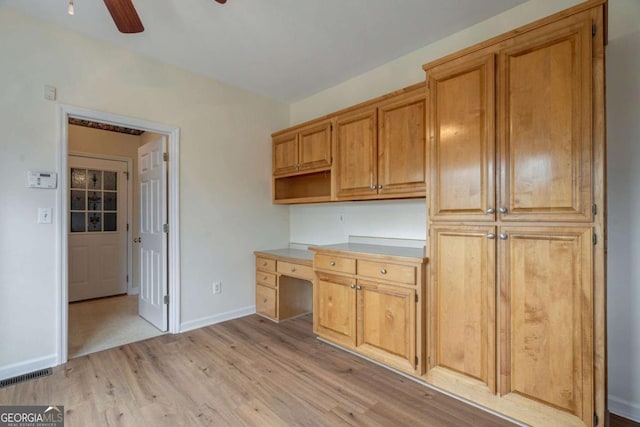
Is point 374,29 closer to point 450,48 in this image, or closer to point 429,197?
point 450,48

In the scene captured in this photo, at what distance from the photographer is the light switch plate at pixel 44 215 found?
7.77ft

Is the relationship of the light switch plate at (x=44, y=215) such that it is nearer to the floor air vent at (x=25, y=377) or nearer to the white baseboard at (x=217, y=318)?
the floor air vent at (x=25, y=377)

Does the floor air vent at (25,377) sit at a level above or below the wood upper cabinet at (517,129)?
below

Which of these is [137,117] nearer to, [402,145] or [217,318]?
[217,318]

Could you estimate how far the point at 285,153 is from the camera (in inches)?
147

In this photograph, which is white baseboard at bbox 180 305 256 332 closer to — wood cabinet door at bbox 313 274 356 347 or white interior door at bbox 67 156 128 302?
wood cabinet door at bbox 313 274 356 347

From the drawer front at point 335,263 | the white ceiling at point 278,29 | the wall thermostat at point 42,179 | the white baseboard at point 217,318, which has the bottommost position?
the white baseboard at point 217,318

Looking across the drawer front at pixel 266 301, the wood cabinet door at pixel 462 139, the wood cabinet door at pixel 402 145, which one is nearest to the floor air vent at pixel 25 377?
the drawer front at pixel 266 301

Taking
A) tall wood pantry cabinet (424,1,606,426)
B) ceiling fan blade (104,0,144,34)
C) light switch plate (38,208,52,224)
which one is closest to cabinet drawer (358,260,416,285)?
tall wood pantry cabinet (424,1,606,426)

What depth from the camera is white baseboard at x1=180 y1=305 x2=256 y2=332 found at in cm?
320

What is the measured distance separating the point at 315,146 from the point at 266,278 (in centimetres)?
161

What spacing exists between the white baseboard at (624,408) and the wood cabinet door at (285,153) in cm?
314

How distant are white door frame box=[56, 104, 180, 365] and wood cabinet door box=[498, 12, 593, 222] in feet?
9.39
